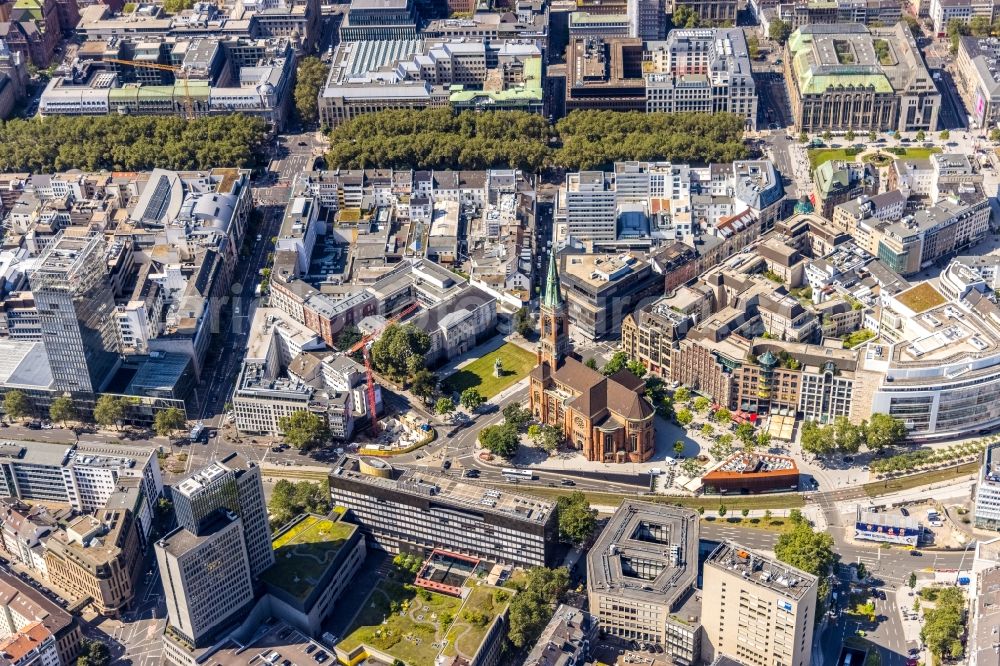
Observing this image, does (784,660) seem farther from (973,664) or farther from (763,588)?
(973,664)

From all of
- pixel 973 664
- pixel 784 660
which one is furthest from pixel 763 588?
pixel 973 664

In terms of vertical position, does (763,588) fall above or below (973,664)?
above

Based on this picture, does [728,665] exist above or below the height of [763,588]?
below

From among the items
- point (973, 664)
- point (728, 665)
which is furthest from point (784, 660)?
point (973, 664)

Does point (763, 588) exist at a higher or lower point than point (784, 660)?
higher

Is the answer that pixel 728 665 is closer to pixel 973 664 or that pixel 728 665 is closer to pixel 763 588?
pixel 763 588
